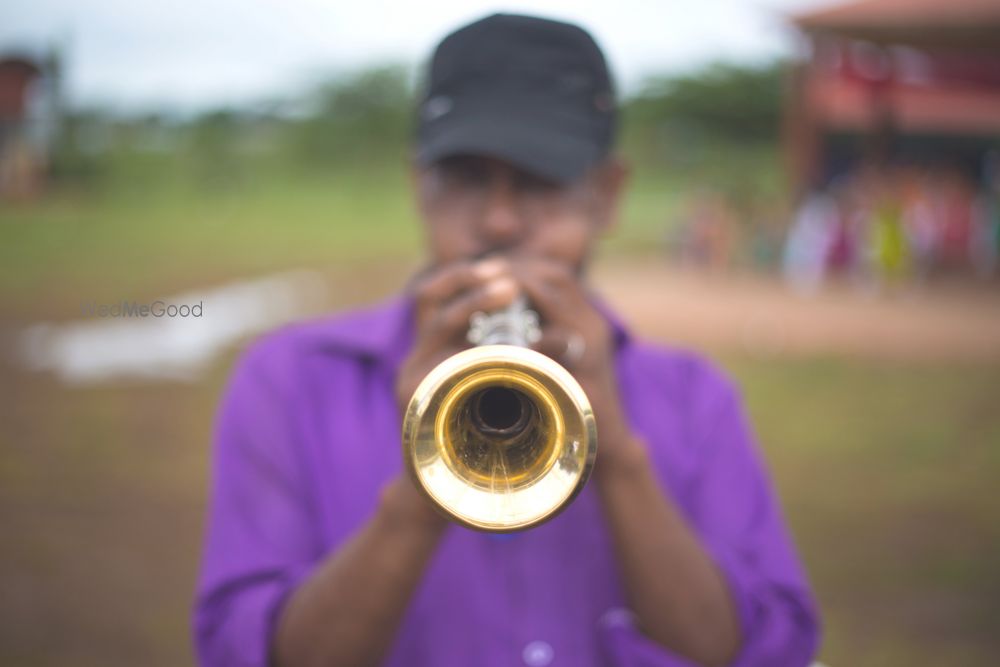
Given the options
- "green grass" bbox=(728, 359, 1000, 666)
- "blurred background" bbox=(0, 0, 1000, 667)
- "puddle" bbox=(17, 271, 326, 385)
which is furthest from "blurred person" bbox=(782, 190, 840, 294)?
"puddle" bbox=(17, 271, 326, 385)

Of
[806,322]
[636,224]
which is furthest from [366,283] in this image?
[636,224]

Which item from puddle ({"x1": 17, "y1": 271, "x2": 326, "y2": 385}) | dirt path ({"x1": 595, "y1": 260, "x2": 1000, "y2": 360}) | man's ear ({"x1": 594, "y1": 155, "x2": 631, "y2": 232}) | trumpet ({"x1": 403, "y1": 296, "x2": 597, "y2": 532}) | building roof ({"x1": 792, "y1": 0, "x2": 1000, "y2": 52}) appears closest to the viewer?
trumpet ({"x1": 403, "y1": 296, "x2": 597, "y2": 532})

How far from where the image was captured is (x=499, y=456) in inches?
53.3

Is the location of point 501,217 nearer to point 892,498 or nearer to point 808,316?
point 892,498

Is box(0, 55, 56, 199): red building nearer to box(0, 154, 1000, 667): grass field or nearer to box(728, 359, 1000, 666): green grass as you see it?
box(0, 154, 1000, 667): grass field

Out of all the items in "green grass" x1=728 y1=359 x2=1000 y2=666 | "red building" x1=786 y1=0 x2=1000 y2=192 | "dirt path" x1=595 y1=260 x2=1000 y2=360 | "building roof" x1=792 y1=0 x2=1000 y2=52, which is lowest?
"dirt path" x1=595 y1=260 x2=1000 y2=360

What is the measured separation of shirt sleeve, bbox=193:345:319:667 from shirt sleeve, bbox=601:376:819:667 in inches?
23.0

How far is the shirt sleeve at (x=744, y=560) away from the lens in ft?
4.87

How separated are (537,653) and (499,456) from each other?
38cm

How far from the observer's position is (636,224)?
87.6 ft

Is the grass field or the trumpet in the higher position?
the trumpet

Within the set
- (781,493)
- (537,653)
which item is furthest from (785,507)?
(537,653)

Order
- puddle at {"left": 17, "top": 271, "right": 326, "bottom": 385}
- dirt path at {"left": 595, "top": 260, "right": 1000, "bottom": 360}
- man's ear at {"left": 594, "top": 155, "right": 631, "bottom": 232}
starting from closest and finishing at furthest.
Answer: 1. man's ear at {"left": 594, "top": 155, "right": 631, "bottom": 232}
2. puddle at {"left": 17, "top": 271, "right": 326, "bottom": 385}
3. dirt path at {"left": 595, "top": 260, "right": 1000, "bottom": 360}

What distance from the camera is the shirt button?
4.76 ft
